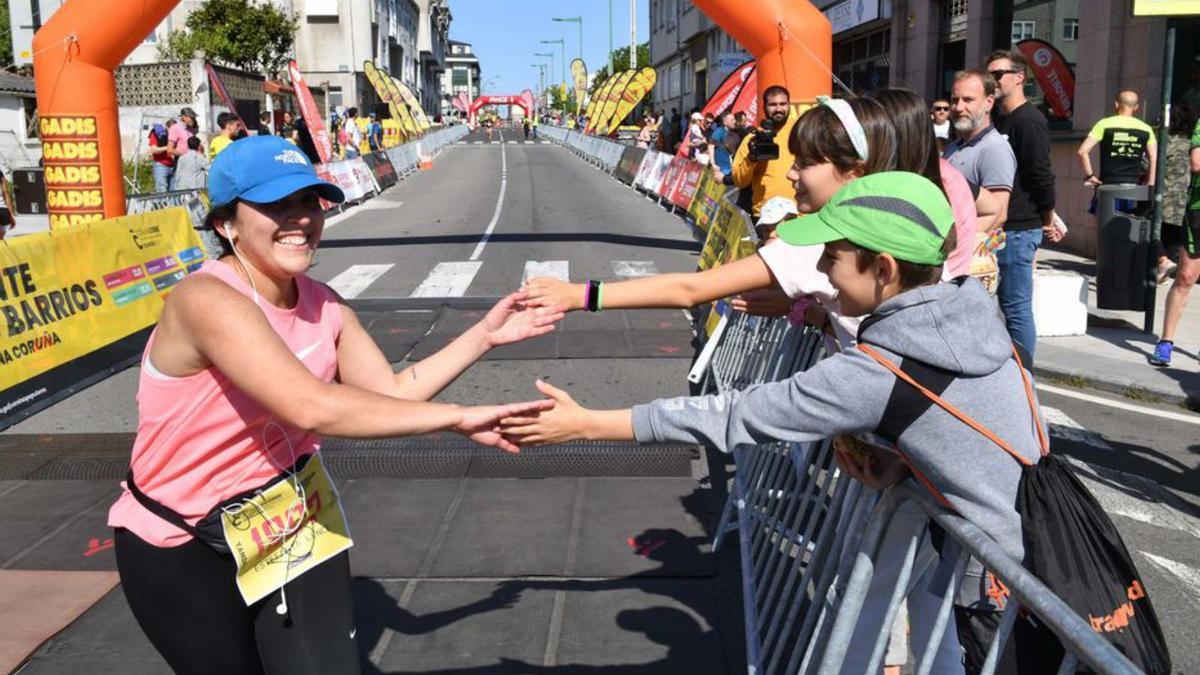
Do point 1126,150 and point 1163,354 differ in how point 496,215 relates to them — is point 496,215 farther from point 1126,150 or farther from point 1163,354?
point 1163,354

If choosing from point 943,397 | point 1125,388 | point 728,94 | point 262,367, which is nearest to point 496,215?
point 728,94

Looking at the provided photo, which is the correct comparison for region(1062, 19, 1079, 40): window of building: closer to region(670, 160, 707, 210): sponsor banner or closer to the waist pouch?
region(670, 160, 707, 210): sponsor banner

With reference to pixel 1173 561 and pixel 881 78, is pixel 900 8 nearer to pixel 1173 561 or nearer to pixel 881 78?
pixel 881 78

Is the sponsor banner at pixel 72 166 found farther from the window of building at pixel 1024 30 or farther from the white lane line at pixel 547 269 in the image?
the window of building at pixel 1024 30

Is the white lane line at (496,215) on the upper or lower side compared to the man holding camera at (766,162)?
lower

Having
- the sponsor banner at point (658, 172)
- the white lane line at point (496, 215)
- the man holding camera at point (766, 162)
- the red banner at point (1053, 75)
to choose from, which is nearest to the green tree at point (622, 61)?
the white lane line at point (496, 215)

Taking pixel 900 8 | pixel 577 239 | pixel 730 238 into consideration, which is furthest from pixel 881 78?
pixel 730 238

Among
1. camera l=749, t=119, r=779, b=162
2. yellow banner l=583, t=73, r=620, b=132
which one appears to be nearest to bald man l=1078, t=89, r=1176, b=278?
camera l=749, t=119, r=779, b=162

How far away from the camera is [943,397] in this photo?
7.41ft

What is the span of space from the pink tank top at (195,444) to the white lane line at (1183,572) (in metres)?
3.98

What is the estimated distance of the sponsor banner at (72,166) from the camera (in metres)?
13.5

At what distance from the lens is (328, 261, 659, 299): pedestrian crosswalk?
13.1 m

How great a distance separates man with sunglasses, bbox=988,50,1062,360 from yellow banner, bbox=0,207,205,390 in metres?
7.12

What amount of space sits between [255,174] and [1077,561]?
6.63 ft
